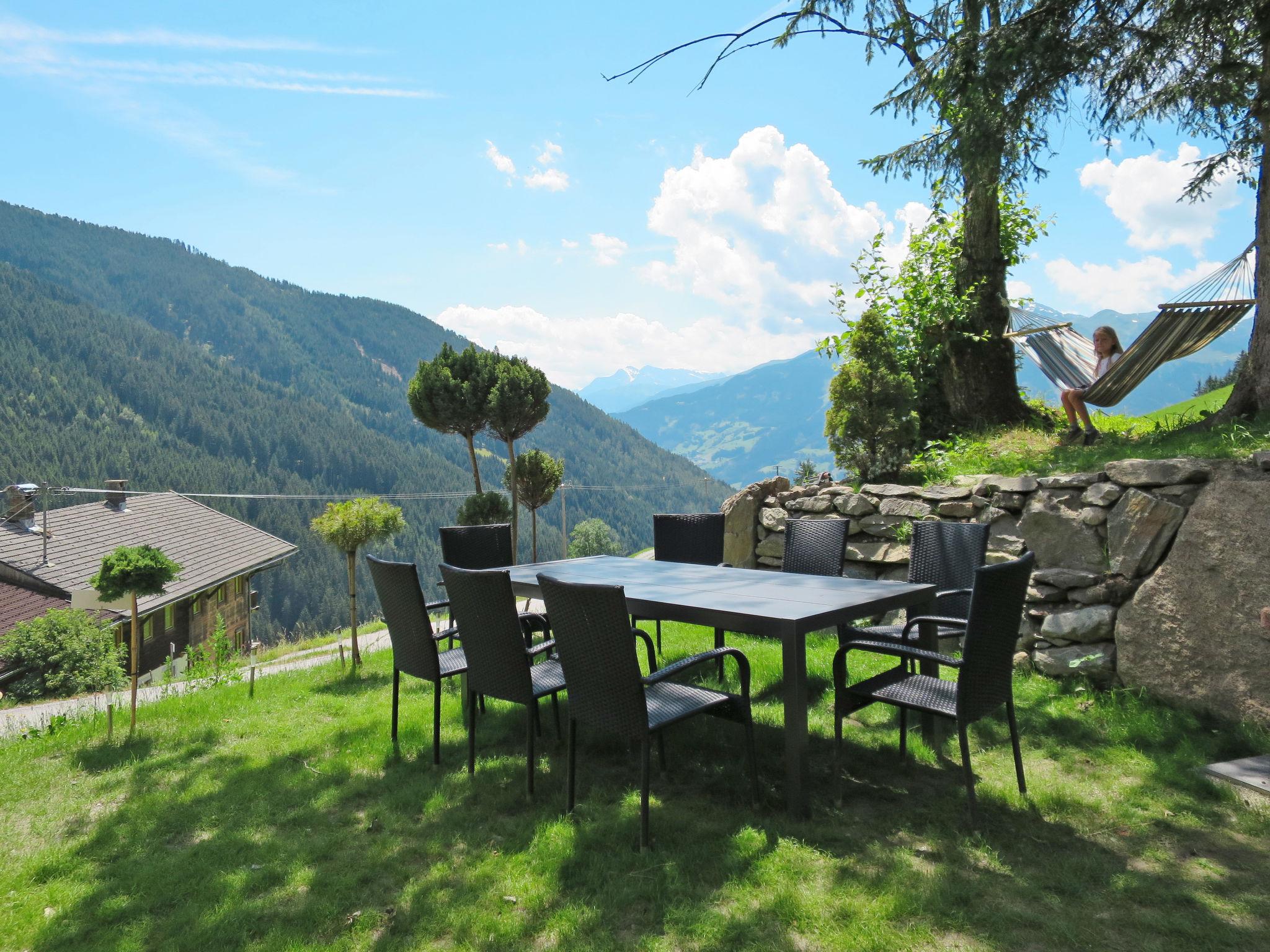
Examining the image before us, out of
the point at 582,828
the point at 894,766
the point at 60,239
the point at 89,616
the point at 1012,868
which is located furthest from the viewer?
the point at 60,239

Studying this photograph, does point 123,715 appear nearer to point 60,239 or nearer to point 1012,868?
point 1012,868

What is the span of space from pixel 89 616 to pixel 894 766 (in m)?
18.9

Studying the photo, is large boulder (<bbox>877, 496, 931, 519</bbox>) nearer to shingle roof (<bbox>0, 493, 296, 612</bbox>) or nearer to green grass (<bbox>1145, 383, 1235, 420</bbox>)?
green grass (<bbox>1145, 383, 1235, 420</bbox>)

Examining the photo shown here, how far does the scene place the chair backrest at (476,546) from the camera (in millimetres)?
4688

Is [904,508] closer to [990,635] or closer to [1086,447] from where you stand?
[1086,447]

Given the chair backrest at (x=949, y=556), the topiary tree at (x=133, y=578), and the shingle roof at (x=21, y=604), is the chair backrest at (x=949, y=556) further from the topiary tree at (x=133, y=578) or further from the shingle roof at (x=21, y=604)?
the shingle roof at (x=21, y=604)

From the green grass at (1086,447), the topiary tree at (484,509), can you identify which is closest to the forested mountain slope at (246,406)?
the topiary tree at (484,509)

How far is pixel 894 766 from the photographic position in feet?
9.51

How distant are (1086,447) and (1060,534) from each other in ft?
4.86

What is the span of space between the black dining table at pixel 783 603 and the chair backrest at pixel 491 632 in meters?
0.50

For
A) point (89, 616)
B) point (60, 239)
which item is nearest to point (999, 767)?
point (89, 616)

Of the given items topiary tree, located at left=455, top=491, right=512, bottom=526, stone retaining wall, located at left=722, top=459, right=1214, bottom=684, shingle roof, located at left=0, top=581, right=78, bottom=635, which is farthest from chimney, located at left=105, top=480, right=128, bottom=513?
stone retaining wall, located at left=722, top=459, right=1214, bottom=684

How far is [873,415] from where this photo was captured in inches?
221

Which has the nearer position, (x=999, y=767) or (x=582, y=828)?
(x=582, y=828)
